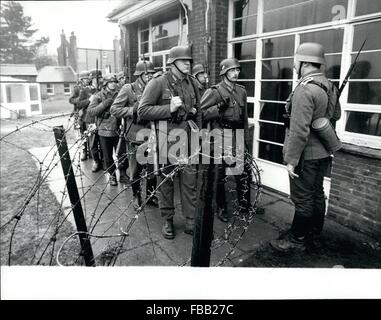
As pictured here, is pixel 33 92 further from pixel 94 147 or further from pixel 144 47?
pixel 94 147

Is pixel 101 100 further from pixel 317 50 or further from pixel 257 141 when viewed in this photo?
pixel 317 50

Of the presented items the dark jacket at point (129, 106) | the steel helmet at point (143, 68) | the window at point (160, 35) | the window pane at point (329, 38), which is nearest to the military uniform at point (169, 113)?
the dark jacket at point (129, 106)

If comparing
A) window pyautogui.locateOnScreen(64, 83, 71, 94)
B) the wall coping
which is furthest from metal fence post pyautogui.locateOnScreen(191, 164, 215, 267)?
window pyautogui.locateOnScreen(64, 83, 71, 94)

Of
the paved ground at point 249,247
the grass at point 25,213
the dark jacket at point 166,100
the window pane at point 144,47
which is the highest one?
the window pane at point 144,47

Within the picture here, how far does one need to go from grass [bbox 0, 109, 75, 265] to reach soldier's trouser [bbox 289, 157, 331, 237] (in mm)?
2304

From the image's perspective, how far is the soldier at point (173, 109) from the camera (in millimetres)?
3695

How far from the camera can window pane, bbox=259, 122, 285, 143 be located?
16.6ft

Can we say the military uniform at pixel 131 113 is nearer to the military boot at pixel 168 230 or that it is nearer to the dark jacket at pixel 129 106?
the dark jacket at pixel 129 106

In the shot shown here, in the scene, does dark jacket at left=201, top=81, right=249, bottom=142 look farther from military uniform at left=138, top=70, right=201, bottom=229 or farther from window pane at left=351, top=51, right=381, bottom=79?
window pane at left=351, top=51, right=381, bottom=79

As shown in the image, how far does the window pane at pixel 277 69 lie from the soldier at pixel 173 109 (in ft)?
5.76

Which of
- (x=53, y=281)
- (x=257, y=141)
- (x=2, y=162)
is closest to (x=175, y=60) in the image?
Result: (x=257, y=141)

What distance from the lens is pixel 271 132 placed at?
17.2ft
